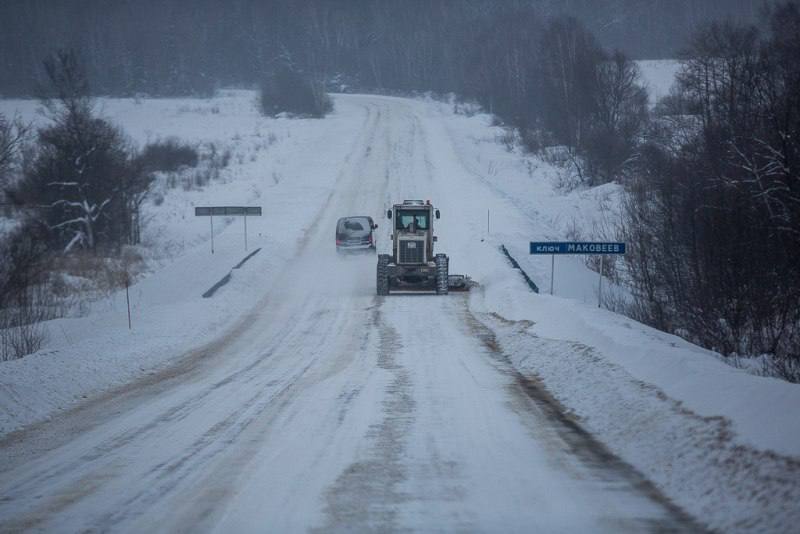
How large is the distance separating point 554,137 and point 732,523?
5911cm

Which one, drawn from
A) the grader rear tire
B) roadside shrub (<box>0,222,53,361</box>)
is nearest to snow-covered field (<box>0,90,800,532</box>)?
roadside shrub (<box>0,222,53,361</box>)

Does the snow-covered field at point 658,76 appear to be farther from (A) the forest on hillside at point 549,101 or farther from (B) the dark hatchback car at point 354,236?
(B) the dark hatchback car at point 354,236

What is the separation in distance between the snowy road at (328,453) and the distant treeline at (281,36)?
91.8m

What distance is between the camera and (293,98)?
90.7 m

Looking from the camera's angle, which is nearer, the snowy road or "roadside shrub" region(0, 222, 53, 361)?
the snowy road

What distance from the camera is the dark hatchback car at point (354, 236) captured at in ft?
110

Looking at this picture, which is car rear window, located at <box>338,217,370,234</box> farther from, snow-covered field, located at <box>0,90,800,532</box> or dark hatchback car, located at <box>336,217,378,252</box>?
snow-covered field, located at <box>0,90,800,532</box>

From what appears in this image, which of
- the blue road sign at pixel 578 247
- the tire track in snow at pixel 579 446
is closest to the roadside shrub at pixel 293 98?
the blue road sign at pixel 578 247

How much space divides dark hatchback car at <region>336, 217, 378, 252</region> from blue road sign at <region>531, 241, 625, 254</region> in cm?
1439

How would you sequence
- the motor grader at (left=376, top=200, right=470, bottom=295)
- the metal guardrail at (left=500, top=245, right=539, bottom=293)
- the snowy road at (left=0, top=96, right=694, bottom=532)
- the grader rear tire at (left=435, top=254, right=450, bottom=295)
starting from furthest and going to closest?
the motor grader at (left=376, top=200, right=470, bottom=295) → the grader rear tire at (left=435, top=254, right=450, bottom=295) → the metal guardrail at (left=500, top=245, right=539, bottom=293) → the snowy road at (left=0, top=96, right=694, bottom=532)

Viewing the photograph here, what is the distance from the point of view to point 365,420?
10.0 meters

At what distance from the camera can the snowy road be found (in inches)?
263

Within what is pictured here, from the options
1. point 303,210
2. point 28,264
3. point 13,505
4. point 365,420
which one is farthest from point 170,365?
point 303,210

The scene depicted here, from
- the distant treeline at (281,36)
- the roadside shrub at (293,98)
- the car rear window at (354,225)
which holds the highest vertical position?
the distant treeline at (281,36)
